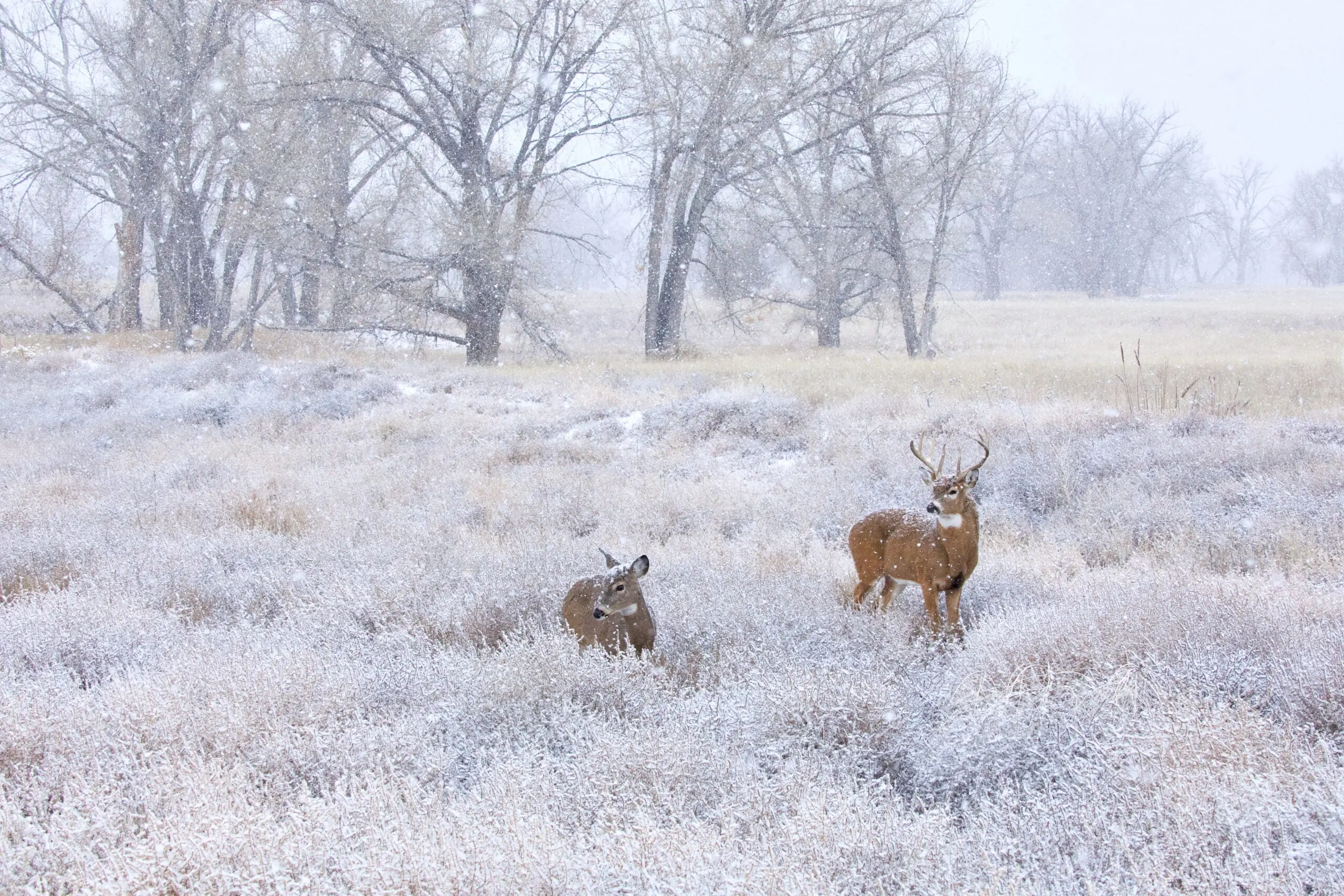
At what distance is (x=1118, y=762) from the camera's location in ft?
9.53

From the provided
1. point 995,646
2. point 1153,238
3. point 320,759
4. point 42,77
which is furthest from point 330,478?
point 1153,238

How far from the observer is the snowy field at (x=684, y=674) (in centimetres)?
246

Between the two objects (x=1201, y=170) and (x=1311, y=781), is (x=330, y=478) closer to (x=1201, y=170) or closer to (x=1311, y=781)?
(x=1311, y=781)

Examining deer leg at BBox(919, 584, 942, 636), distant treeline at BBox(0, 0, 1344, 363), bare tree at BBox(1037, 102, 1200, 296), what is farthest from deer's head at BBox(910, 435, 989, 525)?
bare tree at BBox(1037, 102, 1200, 296)

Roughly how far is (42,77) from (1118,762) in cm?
2580

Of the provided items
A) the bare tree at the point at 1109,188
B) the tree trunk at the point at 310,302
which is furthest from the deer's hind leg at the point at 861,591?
the bare tree at the point at 1109,188

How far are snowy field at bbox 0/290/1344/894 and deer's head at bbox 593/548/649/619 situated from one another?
0.27 m

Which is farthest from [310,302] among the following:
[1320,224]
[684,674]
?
[1320,224]

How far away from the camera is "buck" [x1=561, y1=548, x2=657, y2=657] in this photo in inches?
169

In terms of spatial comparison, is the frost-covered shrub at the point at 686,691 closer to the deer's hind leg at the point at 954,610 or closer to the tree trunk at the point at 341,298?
the deer's hind leg at the point at 954,610

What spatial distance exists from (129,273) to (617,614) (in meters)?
26.6

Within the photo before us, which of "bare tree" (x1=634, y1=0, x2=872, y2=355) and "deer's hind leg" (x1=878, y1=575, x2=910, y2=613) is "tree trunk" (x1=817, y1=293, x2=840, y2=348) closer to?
"bare tree" (x1=634, y1=0, x2=872, y2=355)

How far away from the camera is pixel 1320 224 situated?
65.0 meters

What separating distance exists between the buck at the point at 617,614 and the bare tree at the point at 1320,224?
72.0m
